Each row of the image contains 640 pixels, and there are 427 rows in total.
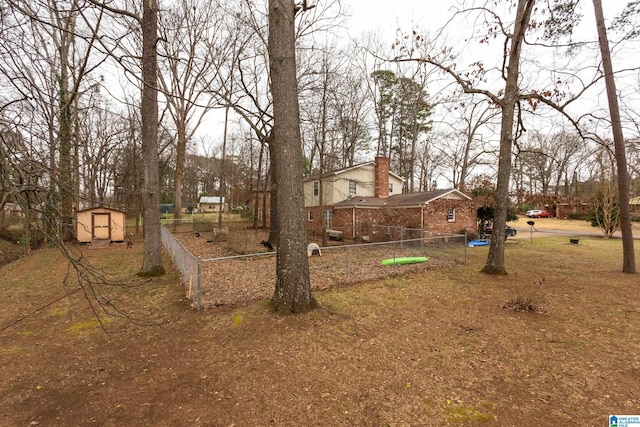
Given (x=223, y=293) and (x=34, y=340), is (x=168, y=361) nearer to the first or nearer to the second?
(x=34, y=340)

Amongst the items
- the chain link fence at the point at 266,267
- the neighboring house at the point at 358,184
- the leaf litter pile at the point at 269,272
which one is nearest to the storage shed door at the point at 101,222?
the chain link fence at the point at 266,267

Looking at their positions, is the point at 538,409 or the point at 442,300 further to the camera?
the point at 442,300

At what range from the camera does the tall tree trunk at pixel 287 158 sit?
5.18m

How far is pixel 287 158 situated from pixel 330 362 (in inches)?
131

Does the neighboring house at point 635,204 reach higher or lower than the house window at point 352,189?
lower

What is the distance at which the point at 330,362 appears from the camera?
13.1 ft

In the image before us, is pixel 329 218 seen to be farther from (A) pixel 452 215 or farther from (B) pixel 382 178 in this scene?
(A) pixel 452 215

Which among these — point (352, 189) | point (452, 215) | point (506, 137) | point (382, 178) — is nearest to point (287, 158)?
point (506, 137)

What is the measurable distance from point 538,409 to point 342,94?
16448mm

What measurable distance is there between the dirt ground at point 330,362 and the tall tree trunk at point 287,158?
796 mm

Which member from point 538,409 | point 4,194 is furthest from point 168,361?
point 538,409

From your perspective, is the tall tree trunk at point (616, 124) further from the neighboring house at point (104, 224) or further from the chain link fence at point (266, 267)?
the neighboring house at point (104, 224)

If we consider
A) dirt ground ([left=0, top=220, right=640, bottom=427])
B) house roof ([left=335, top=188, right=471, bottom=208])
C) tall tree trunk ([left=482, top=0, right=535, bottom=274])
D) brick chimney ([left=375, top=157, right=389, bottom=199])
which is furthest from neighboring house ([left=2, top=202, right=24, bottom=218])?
brick chimney ([left=375, top=157, right=389, bottom=199])

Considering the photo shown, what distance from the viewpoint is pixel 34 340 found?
15.9 feet
